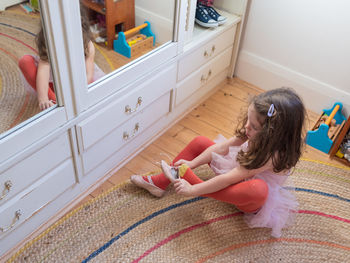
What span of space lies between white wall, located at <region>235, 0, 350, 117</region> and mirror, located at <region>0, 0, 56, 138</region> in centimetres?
124

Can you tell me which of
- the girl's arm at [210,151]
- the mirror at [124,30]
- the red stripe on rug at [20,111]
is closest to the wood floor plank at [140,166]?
the girl's arm at [210,151]

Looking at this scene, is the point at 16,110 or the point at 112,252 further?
the point at 112,252

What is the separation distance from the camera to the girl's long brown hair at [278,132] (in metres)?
1.11

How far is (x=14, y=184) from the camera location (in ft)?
3.60

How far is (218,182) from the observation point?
1.26 m

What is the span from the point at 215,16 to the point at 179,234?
3.41 feet

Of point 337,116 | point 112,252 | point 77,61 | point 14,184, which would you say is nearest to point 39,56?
point 77,61

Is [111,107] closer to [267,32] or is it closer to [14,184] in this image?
[14,184]

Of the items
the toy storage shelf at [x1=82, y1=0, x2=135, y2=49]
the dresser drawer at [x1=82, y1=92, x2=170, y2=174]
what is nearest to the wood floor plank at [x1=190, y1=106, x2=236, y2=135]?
the dresser drawer at [x1=82, y1=92, x2=170, y2=174]

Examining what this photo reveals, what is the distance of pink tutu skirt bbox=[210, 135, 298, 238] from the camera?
1300mm

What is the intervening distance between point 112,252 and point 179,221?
0.27 metres

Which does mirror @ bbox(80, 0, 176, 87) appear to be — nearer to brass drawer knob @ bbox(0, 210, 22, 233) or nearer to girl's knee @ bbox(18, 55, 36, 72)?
girl's knee @ bbox(18, 55, 36, 72)

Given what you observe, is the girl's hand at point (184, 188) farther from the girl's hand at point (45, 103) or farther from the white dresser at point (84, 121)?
the girl's hand at point (45, 103)

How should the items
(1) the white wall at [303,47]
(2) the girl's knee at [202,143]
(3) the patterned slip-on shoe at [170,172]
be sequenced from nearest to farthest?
(3) the patterned slip-on shoe at [170,172] < (2) the girl's knee at [202,143] < (1) the white wall at [303,47]
